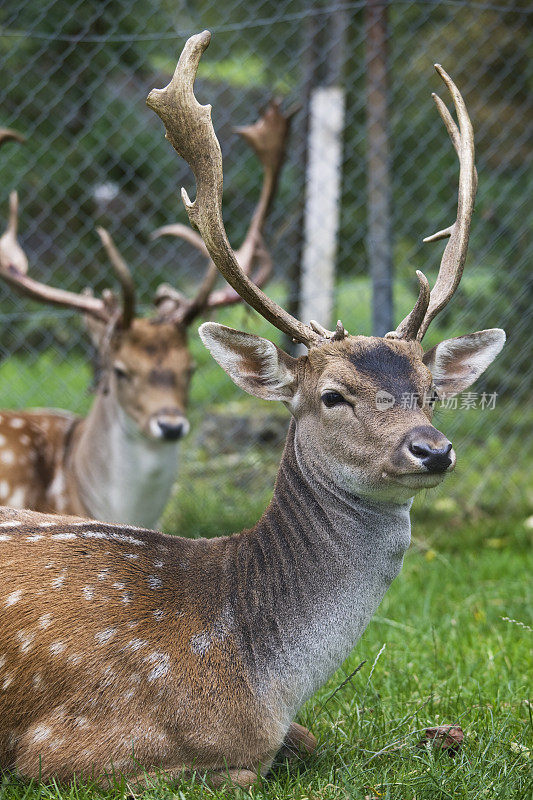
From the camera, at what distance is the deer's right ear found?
9.40 ft

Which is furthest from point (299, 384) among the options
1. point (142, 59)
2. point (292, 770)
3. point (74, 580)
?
point (142, 59)

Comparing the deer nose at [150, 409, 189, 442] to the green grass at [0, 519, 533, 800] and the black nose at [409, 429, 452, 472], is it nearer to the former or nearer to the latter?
the green grass at [0, 519, 533, 800]

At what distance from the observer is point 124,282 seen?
477cm

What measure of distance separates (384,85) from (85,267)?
2.60m

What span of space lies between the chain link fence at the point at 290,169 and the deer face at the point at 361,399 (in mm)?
3180

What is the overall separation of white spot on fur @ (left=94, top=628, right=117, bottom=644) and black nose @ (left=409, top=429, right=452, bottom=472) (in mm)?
944

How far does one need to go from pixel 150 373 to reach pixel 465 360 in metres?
2.22

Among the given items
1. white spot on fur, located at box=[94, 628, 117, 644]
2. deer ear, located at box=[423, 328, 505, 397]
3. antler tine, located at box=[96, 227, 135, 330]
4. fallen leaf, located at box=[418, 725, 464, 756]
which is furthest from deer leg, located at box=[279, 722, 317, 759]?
antler tine, located at box=[96, 227, 135, 330]

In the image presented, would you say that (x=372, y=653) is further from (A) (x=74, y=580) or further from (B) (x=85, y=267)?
(B) (x=85, y=267)

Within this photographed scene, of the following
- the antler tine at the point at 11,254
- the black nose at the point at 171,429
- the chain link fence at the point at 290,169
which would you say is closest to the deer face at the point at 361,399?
the black nose at the point at 171,429

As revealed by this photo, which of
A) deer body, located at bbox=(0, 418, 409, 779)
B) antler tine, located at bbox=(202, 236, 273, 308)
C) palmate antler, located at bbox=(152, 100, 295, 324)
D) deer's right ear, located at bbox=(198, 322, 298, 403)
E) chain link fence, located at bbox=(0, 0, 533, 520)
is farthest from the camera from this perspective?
chain link fence, located at bbox=(0, 0, 533, 520)

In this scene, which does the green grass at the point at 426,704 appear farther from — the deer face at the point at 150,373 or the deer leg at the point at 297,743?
the deer face at the point at 150,373

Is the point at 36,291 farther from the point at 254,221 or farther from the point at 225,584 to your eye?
the point at 225,584

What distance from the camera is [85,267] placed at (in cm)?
711
